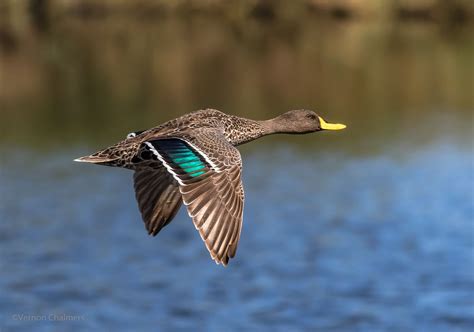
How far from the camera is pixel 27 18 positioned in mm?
60344

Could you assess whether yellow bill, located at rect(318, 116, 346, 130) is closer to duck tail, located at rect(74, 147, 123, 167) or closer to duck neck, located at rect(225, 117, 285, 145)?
duck neck, located at rect(225, 117, 285, 145)

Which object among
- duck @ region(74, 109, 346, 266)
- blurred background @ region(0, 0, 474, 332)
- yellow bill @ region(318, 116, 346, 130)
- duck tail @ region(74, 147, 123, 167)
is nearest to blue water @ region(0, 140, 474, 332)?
blurred background @ region(0, 0, 474, 332)

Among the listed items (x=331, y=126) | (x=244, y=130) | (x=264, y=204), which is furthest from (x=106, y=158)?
(x=264, y=204)

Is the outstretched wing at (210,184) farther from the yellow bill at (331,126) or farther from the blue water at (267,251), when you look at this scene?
the blue water at (267,251)

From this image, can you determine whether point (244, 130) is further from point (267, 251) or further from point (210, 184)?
point (267, 251)

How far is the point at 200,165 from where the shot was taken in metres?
6.42

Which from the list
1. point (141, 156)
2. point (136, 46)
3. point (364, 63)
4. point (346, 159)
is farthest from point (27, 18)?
point (141, 156)

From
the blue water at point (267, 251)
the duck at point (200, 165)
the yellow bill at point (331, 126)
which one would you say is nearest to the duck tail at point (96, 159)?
the duck at point (200, 165)

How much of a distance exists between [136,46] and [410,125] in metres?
21.1

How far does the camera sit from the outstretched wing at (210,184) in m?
6.03

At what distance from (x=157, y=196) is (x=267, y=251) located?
15.6m

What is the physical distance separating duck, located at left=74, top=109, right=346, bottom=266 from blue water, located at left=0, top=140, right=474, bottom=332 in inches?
479

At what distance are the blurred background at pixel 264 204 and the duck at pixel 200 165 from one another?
12.1 metres

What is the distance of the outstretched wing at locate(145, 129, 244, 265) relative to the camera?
603 cm
